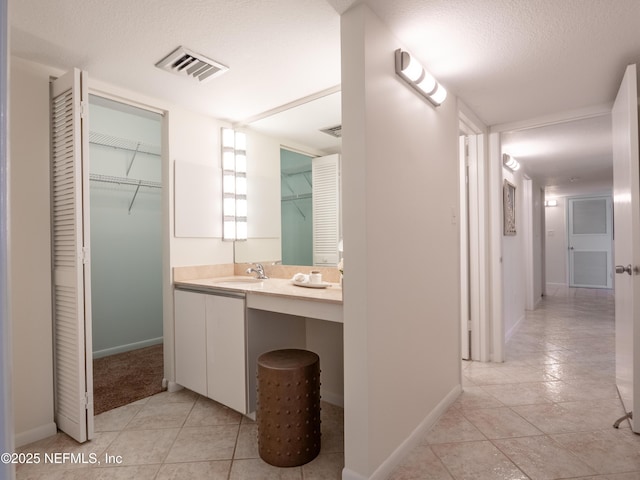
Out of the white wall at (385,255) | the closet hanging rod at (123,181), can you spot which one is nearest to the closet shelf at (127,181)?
the closet hanging rod at (123,181)

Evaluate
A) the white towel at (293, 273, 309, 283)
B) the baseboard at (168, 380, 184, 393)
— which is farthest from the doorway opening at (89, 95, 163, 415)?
the white towel at (293, 273, 309, 283)

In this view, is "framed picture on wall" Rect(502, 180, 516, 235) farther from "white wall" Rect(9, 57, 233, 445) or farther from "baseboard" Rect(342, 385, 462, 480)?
"white wall" Rect(9, 57, 233, 445)

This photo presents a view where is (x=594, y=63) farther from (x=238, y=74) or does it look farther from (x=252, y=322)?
(x=252, y=322)

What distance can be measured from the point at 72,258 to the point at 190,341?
924 millimetres

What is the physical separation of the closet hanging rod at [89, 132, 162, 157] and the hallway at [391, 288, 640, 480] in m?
3.54

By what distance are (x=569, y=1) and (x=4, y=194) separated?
2.08 m

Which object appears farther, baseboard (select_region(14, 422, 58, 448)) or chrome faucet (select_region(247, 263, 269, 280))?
chrome faucet (select_region(247, 263, 269, 280))

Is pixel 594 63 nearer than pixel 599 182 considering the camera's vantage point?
Yes

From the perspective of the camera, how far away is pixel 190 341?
2516mm

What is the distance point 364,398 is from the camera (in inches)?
60.3

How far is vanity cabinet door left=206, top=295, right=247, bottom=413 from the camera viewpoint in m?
2.16

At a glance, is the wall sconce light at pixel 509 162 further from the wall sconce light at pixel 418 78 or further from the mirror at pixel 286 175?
the mirror at pixel 286 175

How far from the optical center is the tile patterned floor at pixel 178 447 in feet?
5.58

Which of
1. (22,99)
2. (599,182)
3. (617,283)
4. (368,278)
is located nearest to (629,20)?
(617,283)
